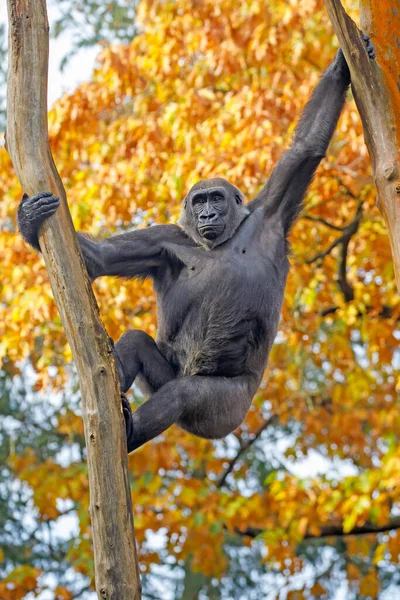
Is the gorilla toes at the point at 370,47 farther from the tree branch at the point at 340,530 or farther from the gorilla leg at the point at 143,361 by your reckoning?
the tree branch at the point at 340,530

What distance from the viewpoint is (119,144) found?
10.0 metres

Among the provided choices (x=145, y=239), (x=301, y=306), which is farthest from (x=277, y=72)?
(x=145, y=239)

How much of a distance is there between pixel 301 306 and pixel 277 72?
113 inches

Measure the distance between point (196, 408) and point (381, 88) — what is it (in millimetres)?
2223

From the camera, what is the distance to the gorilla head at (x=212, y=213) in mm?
5898

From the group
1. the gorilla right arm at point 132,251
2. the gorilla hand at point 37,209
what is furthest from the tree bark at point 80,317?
the gorilla right arm at point 132,251

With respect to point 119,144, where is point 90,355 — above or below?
below

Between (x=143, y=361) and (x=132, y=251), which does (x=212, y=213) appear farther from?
(x=143, y=361)

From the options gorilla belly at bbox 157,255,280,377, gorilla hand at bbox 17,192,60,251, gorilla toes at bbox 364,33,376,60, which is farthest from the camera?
gorilla belly at bbox 157,255,280,377

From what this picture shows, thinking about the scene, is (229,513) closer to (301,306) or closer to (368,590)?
(301,306)

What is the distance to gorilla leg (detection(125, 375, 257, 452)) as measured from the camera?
16.4 feet

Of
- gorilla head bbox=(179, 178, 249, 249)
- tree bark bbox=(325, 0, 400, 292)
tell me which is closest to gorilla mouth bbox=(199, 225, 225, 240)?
gorilla head bbox=(179, 178, 249, 249)

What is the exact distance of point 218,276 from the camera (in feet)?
19.0

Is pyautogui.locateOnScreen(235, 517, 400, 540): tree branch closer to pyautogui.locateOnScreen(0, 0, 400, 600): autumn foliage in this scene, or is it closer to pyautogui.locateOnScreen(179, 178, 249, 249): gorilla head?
pyautogui.locateOnScreen(0, 0, 400, 600): autumn foliage
